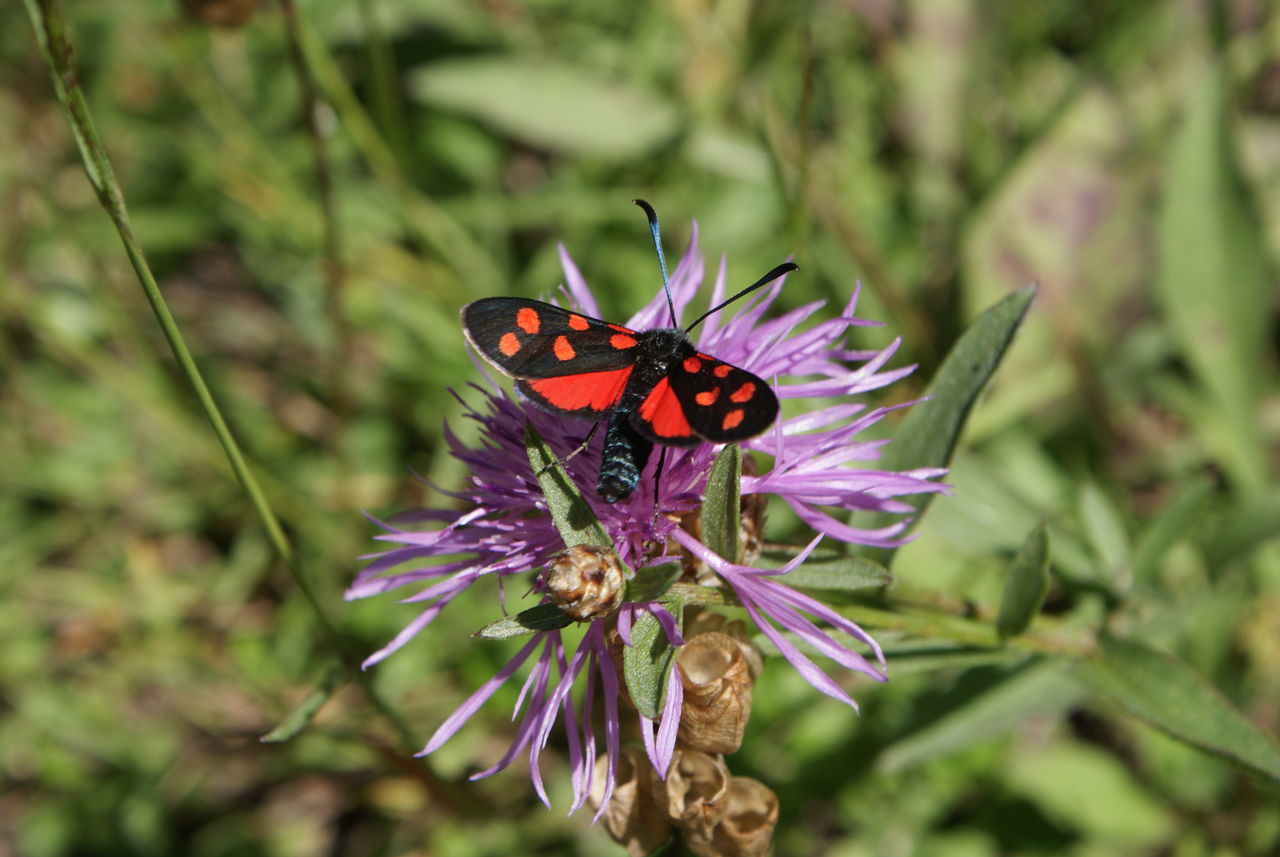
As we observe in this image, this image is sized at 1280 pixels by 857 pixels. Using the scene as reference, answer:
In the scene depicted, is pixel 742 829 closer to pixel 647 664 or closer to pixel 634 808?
pixel 634 808

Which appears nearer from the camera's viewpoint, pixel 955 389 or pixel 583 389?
pixel 583 389

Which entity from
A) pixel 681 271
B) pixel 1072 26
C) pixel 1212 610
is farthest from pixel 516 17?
pixel 1212 610

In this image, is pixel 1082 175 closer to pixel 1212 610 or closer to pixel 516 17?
pixel 1212 610

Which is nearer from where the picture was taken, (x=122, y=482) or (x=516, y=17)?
(x=122, y=482)

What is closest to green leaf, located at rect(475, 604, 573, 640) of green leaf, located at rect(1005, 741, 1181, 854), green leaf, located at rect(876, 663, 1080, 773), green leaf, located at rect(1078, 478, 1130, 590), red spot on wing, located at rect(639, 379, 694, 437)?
red spot on wing, located at rect(639, 379, 694, 437)

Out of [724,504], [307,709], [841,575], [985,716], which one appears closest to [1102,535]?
[985,716]

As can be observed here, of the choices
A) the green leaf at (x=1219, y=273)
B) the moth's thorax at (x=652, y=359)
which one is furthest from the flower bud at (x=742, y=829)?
the green leaf at (x=1219, y=273)
